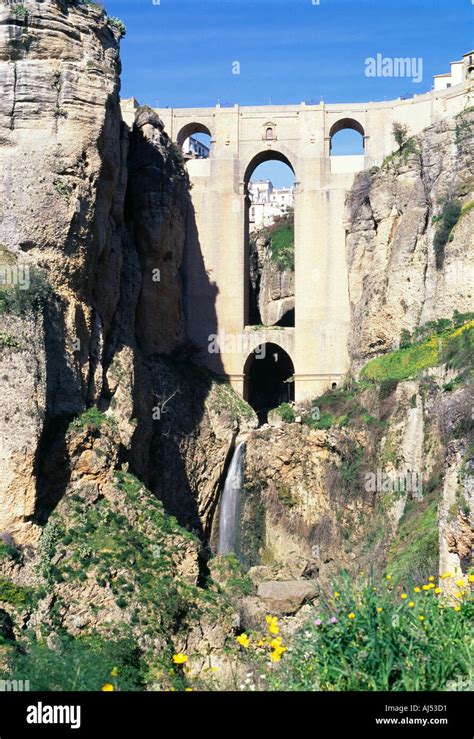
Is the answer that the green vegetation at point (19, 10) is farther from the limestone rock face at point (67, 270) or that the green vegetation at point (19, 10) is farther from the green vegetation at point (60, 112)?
the green vegetation at point (60, 112)

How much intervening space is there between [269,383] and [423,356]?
13798 mm

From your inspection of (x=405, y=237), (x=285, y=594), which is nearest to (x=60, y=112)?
(x=285, y=594)

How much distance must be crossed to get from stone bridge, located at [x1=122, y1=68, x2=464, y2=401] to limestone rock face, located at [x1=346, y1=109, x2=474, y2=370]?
94 centimetres

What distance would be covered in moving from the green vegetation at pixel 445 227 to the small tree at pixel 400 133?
4.48 metres

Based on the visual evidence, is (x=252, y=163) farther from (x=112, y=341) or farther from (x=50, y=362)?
(x=50, y=362)

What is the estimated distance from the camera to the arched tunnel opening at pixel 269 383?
50625 mm

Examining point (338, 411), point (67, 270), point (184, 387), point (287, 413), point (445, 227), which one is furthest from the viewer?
point (445, 227)

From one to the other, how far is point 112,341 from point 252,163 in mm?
15825

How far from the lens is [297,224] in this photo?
46344mm

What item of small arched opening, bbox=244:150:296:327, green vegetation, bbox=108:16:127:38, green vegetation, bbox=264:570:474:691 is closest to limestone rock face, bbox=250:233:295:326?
small arched opening, bbox=244:150:296:327

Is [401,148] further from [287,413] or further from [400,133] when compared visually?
[287,413]

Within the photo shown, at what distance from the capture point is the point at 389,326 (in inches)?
1721

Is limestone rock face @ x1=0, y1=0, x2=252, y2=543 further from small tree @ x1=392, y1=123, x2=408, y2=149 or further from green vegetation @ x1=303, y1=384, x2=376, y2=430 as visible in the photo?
small tree @ x1=392, y1=123, x2=408, y2=149
